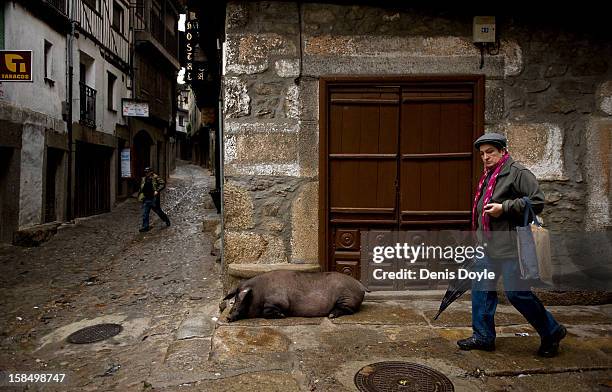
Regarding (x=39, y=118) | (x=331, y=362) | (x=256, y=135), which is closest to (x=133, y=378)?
(x=331, y=362)

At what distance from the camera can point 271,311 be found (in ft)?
13.5

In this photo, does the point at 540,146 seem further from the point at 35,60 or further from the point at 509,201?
the point at 35,60

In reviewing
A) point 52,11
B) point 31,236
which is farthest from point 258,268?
point 52,11

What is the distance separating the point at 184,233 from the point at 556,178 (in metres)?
7.88

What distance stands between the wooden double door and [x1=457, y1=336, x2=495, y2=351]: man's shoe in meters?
1.59

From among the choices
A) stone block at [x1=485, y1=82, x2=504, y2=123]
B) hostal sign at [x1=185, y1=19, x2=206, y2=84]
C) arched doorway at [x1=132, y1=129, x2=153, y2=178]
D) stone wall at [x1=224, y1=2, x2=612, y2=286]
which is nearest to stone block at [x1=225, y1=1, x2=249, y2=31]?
stone wall at [x1=224, y1=2, x2=612, y2=286]

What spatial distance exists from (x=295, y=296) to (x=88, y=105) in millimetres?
11692

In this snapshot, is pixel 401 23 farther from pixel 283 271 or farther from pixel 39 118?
pixel 39 118

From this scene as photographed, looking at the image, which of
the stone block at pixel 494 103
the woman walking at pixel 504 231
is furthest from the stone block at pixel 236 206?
the stone block at pixel 494 103

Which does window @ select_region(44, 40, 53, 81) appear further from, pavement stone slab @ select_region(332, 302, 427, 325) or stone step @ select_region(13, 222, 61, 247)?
pavement stone slab @ select_region(332, 302, 427, 325)

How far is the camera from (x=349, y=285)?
426 centimetres

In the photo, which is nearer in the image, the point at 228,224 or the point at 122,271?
the point at 228,224

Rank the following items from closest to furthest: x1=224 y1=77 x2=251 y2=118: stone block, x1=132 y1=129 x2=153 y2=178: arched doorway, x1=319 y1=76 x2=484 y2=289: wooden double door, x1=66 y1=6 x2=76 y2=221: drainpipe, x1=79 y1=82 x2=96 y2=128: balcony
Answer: x1=224 y1=77 x2=251 y2=118: stone block, x1=319 y1=76 x2=484 y2=289: wooden double door, x1=66 y1=6 x2=76 y2=221: drainpipe, x1=79 y1=82 x2=96 y2=128: balcony, x1=132 y1=129 x2=153 y2=178: arched doorway

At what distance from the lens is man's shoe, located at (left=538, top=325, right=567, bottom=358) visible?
3178 mm
